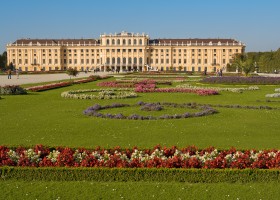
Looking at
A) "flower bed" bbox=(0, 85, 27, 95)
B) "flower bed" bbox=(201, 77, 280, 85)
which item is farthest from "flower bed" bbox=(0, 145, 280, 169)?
"flower bed" bbox=(201, 77, 280, 85)

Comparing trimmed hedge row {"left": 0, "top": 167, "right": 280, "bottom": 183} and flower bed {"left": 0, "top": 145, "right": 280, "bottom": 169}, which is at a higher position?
flower bed {"left": 0, "top": 145, "right": 280, "bottom": 169}

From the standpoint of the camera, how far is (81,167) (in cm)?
539

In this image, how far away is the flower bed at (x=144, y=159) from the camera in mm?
5395

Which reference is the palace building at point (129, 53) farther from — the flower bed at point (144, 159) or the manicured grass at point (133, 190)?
the manicured grass at point (133, 190)

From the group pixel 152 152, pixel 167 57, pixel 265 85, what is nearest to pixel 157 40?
pixel 167 57

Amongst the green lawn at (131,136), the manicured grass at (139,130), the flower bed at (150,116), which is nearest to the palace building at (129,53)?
the flower bed at (150,116)

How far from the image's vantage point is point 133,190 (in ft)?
16.6

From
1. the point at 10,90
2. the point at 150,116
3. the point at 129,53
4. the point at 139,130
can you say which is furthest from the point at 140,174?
the point at 129,53

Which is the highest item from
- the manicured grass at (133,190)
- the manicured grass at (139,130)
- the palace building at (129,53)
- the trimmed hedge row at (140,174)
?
the palace building at (129,53)

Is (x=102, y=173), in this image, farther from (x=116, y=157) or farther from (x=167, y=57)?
(x=167, y=57)

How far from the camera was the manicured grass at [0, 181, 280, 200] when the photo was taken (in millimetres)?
4898

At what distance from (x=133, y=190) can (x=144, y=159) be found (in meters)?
0.62

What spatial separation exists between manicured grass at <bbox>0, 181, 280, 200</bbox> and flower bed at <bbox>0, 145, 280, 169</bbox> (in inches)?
10.8

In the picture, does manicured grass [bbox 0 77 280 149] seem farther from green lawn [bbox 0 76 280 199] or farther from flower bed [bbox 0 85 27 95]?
flower bed [bbox 0 85 27 95]
